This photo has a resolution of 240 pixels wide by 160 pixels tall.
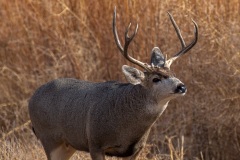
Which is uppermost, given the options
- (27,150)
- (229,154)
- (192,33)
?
(192,33)

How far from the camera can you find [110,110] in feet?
23.6

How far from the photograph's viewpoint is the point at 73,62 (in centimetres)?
1108

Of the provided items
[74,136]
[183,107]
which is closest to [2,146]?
[74,136]

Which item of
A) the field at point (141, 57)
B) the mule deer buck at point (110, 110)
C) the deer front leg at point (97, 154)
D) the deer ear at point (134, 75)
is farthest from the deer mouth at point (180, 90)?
the field at point (141, 57)

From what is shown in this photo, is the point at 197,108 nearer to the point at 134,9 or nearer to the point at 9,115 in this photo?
the point at 134,9

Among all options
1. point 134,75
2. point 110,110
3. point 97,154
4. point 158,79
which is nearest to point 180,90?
point 158,79

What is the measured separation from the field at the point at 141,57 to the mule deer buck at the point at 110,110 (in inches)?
49.6

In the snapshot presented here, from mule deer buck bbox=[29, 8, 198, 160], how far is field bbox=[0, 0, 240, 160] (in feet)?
4.13

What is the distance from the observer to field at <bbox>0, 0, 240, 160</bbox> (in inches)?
396

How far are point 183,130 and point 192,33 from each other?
113 cm

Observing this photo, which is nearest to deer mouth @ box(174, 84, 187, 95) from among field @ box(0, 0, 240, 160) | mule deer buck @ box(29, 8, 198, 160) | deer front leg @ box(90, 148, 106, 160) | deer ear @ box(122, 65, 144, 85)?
mule deer buck @ box(29, 8, 198, 160)

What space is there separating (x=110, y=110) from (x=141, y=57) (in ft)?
10.9

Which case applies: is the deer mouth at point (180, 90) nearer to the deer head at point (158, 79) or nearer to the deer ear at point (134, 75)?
the deer head at point (158, 79)

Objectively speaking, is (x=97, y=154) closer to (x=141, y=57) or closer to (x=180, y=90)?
(x=180, y=90)
